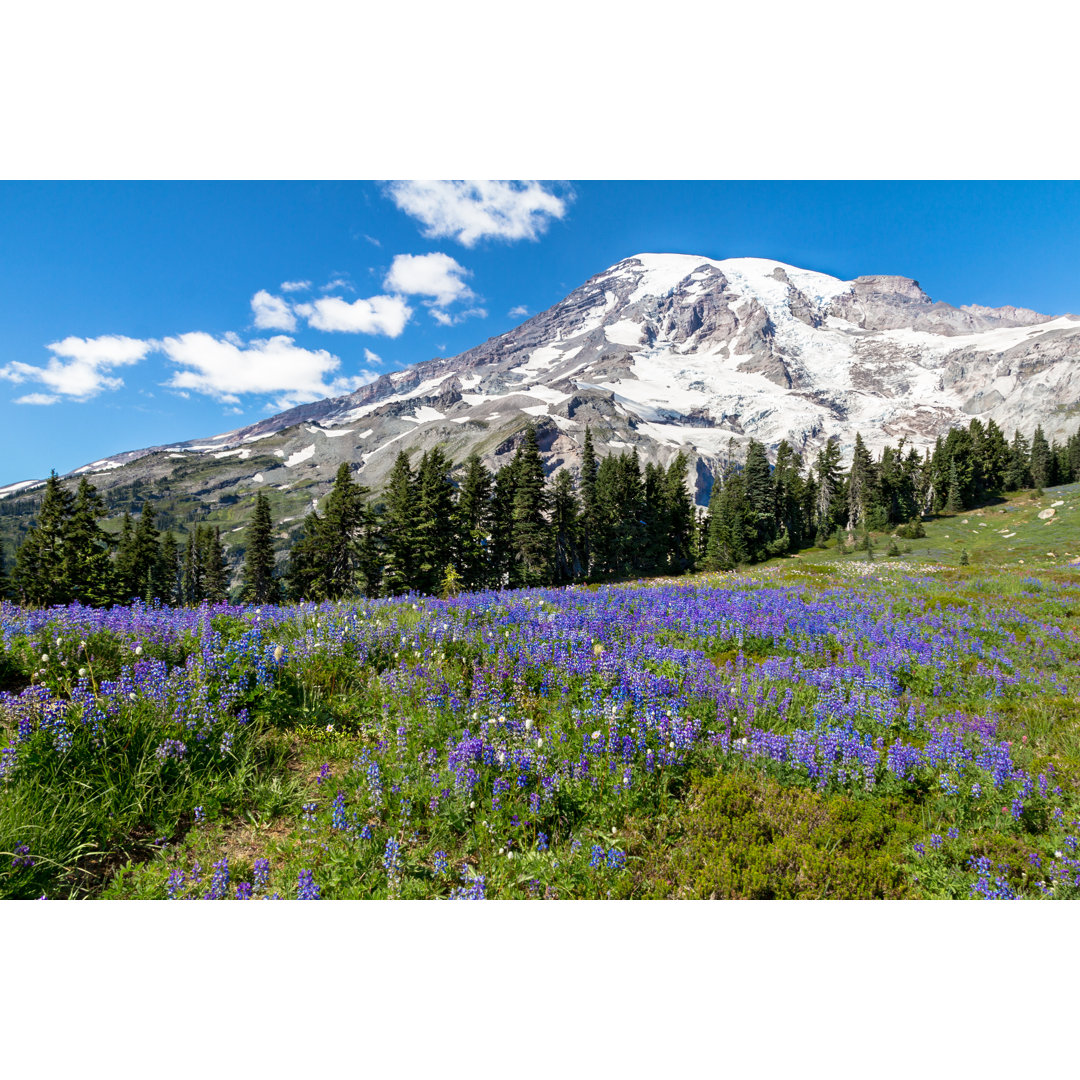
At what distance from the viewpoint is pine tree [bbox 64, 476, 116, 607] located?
40.6 m

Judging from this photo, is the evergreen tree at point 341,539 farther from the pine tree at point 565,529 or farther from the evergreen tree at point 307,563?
the pine tree at point 565,529

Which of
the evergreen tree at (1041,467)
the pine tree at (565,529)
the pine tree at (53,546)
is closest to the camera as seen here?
the pine tree at (53,546)

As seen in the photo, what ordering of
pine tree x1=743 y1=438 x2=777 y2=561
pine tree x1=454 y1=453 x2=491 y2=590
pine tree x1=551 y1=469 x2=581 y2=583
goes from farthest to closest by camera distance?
pine tree x1=743 y1=438 x2=777 y2=561, pine tree x1=551 y1=469 x2=581 y2=583, pine tree x1=454 y1=453 x2=491 y2=590

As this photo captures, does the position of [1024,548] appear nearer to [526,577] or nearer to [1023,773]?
[526,577]

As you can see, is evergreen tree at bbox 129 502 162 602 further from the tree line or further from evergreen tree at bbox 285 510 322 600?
evergreen tree at bbox 285 510 322 600

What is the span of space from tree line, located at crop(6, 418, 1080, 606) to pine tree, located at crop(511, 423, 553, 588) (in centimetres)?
14

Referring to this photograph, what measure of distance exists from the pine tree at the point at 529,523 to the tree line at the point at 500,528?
0.14 meters

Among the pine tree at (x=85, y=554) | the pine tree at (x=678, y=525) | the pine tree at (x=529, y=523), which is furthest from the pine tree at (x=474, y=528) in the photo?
the pine tree at (x=678, y=525)

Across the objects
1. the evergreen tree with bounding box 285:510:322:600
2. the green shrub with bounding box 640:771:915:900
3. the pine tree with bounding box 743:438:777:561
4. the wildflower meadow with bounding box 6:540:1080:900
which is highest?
the pine tree with bounding box 743:438:777:561

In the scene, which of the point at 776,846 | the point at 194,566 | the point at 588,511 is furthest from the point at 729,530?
the point at 194,566

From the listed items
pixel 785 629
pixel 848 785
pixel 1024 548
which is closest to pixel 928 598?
pixel 785 629

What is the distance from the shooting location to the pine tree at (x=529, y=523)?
51438 millimetres

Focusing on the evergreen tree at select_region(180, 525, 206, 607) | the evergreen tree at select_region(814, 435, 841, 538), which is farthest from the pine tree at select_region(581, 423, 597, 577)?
the evergreen tree at select_region(180, 525, 206, 607)

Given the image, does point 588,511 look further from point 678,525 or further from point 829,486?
point 829,486
